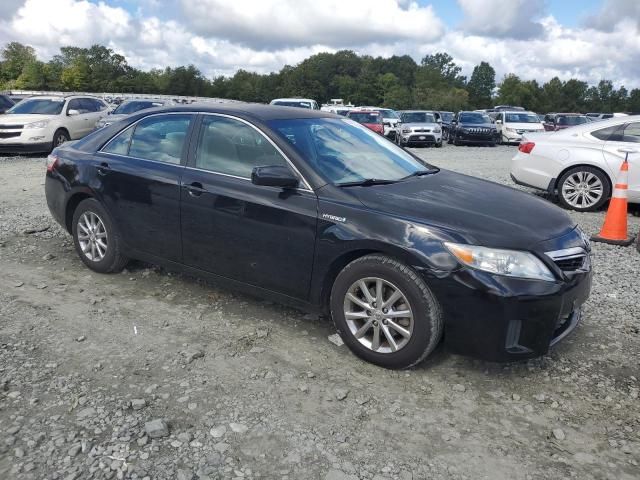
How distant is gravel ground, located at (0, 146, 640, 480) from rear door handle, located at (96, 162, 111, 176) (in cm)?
105

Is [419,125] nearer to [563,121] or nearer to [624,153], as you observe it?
[563,121]

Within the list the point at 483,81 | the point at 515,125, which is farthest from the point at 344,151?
the point at 483,81

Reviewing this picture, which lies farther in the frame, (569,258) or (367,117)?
(367,117)

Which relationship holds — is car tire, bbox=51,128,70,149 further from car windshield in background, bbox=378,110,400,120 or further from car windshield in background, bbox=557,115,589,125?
car windshield in background, bbox=557,115,589,125

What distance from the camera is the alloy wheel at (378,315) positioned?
3.43 metres

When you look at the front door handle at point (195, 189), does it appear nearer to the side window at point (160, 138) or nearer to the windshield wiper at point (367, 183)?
the side window at point (160, 138)

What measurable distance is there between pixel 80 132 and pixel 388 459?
15730 mm

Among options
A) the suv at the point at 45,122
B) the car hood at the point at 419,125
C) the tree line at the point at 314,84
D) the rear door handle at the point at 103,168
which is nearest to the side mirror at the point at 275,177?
the rear door handle at the point at 103,168

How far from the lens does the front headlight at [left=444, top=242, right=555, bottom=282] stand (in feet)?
10.5

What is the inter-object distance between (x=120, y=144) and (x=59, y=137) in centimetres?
1191

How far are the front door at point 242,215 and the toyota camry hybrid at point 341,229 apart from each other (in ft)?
0.03

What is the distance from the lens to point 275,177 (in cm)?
373

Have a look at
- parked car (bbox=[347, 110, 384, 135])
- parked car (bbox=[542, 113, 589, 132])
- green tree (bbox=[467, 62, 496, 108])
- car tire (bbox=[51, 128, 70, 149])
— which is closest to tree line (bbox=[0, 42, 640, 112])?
green tree (bbox=[467, 62, 496, 108])

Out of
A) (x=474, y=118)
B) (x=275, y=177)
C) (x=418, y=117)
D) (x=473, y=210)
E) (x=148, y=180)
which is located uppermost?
(x=474, y=118)
